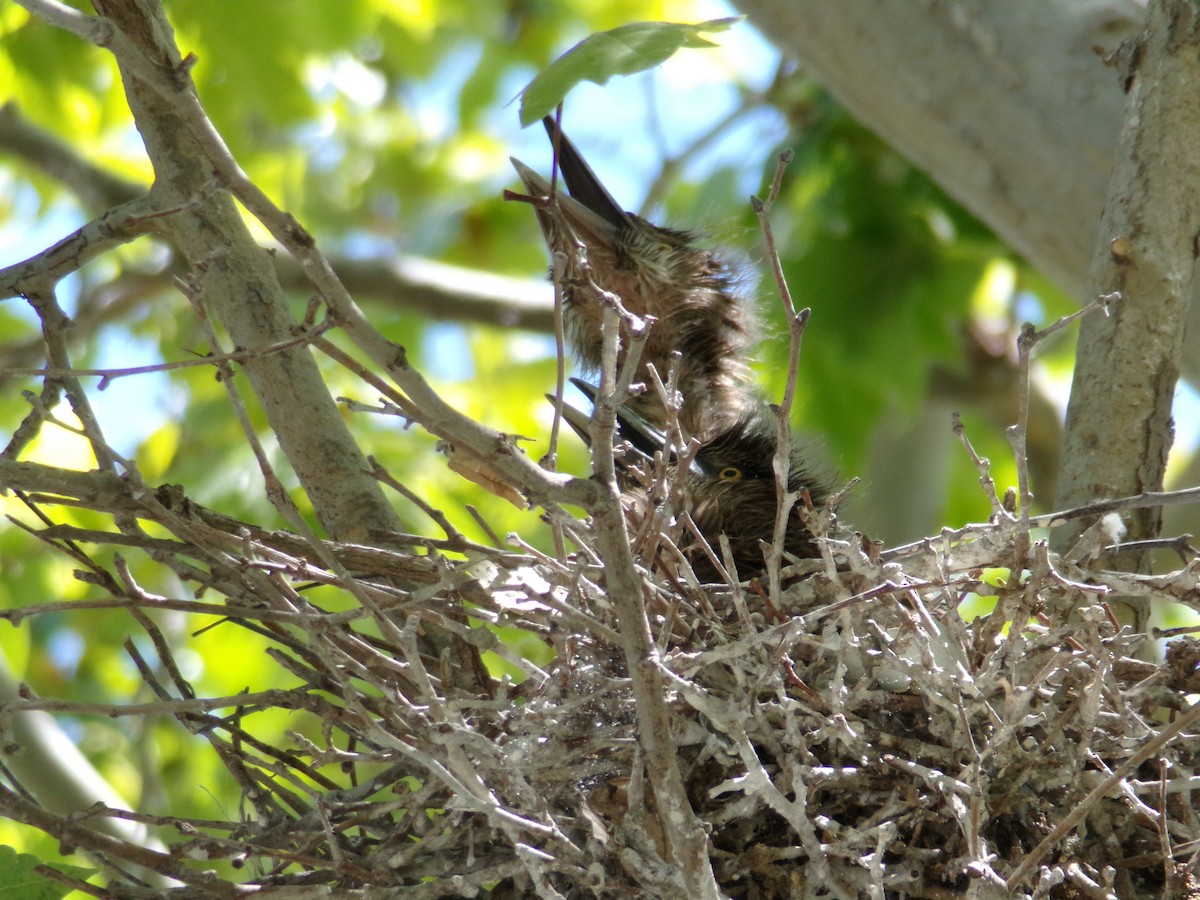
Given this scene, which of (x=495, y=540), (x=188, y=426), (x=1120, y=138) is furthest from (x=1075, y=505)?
(x=188, y=426)

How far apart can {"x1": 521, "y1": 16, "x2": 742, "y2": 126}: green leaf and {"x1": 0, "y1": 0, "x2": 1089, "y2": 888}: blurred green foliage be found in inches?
52.8

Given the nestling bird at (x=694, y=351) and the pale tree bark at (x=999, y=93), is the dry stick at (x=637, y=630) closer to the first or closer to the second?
the nestling bird at (x=694, y=351)

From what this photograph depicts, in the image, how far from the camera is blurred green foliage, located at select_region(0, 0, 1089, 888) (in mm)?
3340

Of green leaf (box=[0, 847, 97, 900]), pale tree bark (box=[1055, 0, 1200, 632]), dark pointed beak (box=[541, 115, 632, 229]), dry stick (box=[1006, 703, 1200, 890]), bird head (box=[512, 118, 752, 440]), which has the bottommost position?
dry stick (box=[1006, 703, 1200, 890])

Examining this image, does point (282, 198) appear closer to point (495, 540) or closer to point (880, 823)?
point (495, 540)

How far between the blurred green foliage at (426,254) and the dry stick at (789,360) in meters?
1.25

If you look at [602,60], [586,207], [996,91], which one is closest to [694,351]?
[586,207]

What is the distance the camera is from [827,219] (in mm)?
4016

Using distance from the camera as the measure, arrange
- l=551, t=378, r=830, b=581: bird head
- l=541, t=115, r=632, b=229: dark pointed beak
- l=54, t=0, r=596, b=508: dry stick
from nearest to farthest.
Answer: l=54, t=0, r=596, b=508: dry stick < l=551, t=378, r=830, b=581: bird head < l=541, t=115, r=632, b=229: dark pointed beak

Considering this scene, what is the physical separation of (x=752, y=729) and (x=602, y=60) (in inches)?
32.2

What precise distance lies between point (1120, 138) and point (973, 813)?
3.97 feet

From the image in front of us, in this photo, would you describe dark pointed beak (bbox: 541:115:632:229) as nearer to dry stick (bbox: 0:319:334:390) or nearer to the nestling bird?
the nestling bird

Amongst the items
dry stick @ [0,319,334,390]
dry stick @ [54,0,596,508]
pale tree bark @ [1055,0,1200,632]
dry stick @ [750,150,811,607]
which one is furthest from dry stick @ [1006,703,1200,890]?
dry stick @ [0,319,334,390]

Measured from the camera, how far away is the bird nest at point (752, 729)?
5.06ft
